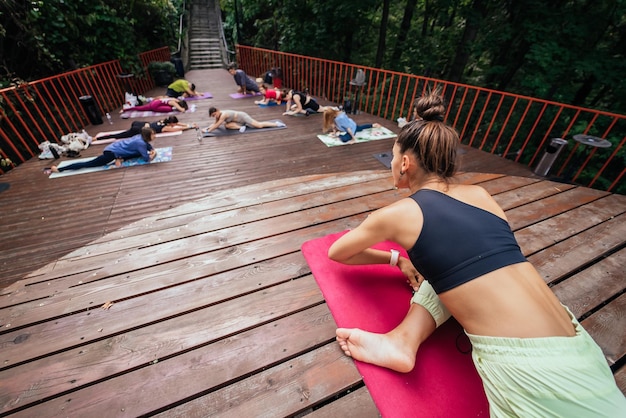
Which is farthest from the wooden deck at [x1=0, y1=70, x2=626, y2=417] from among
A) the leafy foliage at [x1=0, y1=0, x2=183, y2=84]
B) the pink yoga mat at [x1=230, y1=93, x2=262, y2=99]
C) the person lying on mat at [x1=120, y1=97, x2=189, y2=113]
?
the pink yoga mat at [x1=230, y1=93, x2=262, y2=99]

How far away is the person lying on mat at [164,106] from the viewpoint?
6520 millimetres

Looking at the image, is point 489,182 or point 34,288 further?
point 489,182

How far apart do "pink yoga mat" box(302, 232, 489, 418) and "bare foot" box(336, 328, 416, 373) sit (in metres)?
0.06

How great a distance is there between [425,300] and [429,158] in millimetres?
846

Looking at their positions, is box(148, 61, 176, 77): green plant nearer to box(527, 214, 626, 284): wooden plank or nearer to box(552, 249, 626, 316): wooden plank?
box(527, 214, 626, 284): wooden plank

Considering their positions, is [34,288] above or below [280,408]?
below

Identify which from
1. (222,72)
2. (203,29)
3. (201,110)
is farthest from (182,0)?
(201,110)

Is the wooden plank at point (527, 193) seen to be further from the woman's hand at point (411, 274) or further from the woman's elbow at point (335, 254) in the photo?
the woman's elbow at point (335, 254)

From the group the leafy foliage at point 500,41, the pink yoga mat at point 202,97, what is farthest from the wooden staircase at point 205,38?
the pink yoga mat at point 202,97

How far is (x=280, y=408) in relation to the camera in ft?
4.14

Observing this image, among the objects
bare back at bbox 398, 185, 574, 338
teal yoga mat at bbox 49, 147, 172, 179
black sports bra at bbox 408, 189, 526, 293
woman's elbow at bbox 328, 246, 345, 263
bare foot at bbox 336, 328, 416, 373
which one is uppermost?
black sports bra at bbox 408, 189, 526, 293

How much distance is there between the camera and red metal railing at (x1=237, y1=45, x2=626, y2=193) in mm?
4719

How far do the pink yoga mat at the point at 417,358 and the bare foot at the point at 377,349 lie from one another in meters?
0.06

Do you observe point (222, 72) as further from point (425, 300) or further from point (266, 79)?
point (425, 300)
